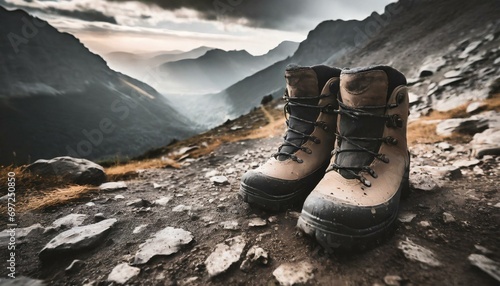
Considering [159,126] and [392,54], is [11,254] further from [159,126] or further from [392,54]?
[159,126]

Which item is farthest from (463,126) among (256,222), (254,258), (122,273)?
(122,273)

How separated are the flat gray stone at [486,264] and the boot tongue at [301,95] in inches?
60.3

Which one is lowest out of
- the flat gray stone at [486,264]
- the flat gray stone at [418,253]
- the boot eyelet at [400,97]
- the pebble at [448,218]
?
the pebble at [448,218]

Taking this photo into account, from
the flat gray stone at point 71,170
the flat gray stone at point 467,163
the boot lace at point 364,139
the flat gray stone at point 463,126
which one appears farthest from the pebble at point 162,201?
the flat gray stone at point 463,126

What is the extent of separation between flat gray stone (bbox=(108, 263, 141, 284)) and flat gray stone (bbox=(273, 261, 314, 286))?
3.17 ft

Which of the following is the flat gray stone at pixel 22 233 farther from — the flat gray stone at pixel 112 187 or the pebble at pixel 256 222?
the pebble at pixel 256 222

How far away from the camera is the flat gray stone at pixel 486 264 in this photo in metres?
1.33

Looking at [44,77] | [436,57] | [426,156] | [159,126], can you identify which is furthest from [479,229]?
[44,77]

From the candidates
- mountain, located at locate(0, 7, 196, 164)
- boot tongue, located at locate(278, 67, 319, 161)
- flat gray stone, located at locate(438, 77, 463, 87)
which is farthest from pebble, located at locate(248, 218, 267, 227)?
mountain, located at locate(0, 7, 196, 164)

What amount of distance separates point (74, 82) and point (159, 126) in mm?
72929

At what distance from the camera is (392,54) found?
638 inches

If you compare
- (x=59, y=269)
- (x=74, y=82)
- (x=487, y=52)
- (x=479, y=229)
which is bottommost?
(x=479, y=229)

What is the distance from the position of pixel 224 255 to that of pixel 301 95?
5.77ft

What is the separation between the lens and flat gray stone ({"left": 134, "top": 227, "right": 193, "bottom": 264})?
186cm
